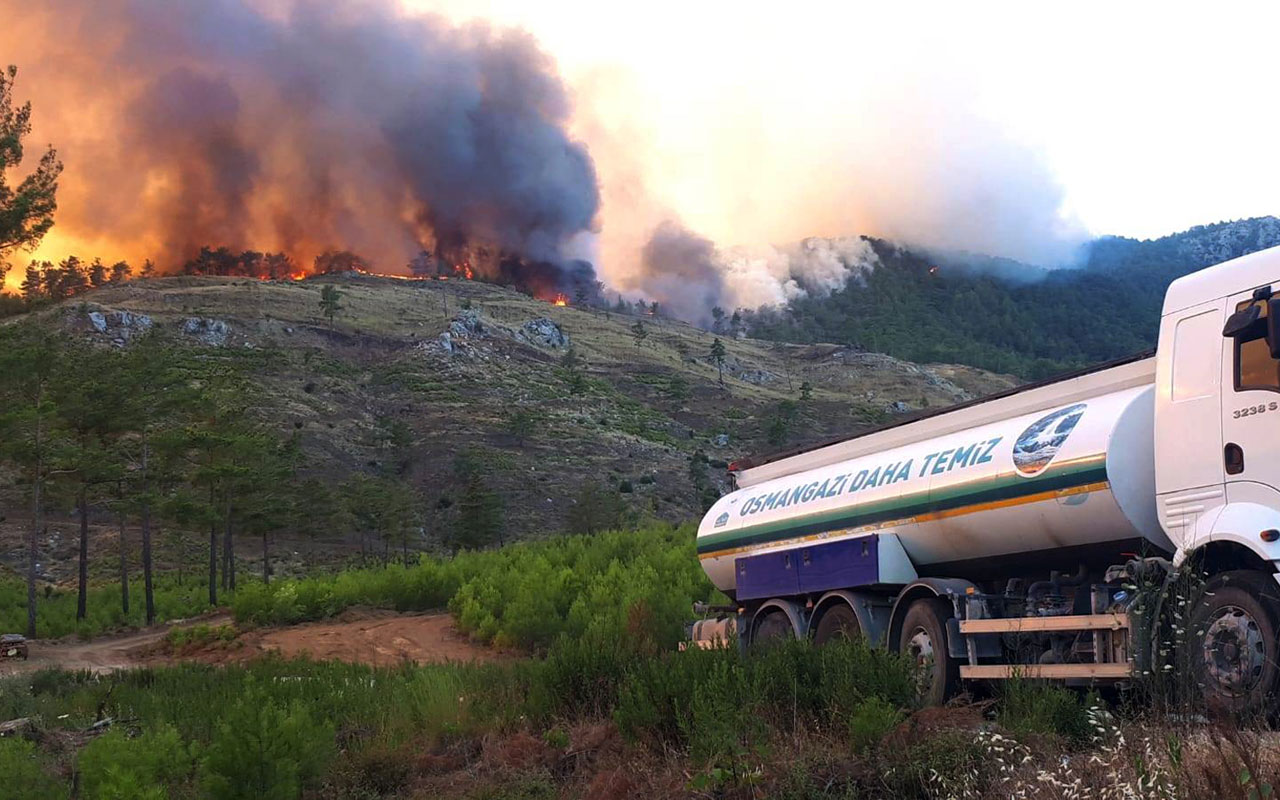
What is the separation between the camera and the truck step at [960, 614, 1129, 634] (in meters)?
9.27

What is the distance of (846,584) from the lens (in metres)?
13.3

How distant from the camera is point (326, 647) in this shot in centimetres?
2712

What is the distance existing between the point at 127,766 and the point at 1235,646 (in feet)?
27.8

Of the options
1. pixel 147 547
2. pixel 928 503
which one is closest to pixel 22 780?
pixel 928 503

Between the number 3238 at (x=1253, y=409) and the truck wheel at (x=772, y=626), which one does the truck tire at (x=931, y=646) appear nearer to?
the truck wheel at (x=772, y=626)

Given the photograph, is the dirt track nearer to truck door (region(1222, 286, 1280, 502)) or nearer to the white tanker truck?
the white tanker truck

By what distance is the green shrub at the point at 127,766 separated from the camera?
8.21 metres

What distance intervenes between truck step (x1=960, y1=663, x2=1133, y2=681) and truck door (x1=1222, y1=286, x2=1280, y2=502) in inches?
65.4

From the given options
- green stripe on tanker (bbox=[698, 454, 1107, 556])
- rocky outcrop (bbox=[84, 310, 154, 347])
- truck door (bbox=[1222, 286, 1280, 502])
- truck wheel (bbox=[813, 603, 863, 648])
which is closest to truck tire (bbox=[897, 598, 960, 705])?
truck wheel (bbox=[813, 603, 863, 648])

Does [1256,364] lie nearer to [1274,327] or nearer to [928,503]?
[1274,327]

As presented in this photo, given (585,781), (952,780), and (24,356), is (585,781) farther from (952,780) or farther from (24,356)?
(24,356)

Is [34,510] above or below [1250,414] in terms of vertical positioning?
below

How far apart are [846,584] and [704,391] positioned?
12364 cm

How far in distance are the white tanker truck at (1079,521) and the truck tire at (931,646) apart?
23mm
